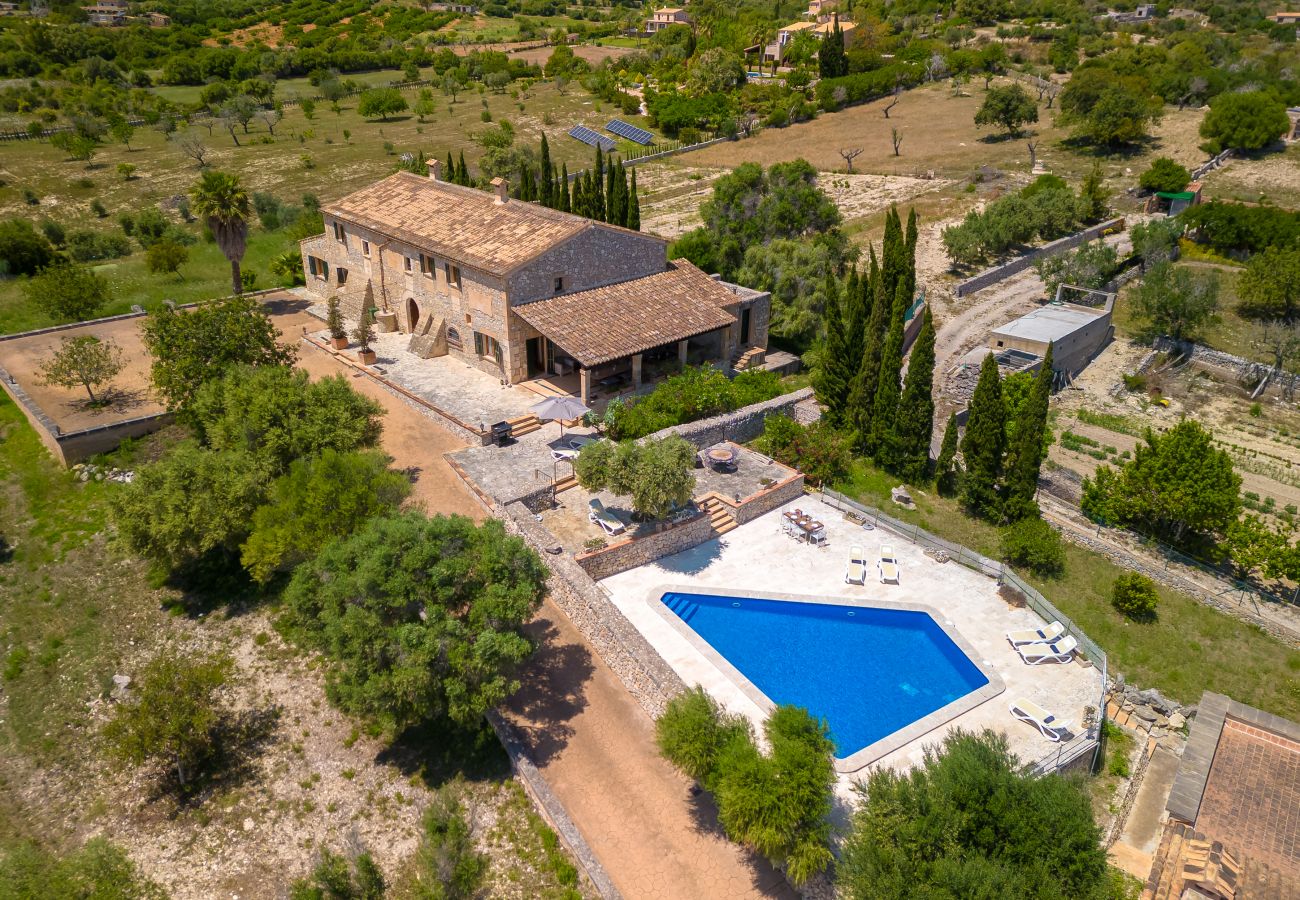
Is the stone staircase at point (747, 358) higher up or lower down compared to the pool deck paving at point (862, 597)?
higher up

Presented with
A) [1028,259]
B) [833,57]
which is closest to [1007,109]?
[1028,259]

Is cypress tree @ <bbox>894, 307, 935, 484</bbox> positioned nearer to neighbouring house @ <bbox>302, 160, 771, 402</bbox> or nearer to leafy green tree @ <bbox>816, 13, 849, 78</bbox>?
neighbouring house @ <bbox>302, 160, 771, 402</bbox>

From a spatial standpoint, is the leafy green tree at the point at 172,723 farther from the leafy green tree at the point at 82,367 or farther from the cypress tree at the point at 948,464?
the cypress tree at the point at 948,464

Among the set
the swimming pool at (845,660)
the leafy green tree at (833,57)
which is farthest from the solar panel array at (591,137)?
the swimming pool at (845,660)

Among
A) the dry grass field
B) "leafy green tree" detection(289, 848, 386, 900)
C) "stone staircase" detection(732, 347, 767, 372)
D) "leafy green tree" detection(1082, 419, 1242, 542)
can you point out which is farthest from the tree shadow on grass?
the dry grass field

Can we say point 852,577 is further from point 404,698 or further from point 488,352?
point 488,352

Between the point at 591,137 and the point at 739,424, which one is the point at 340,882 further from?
the point at 591,137
